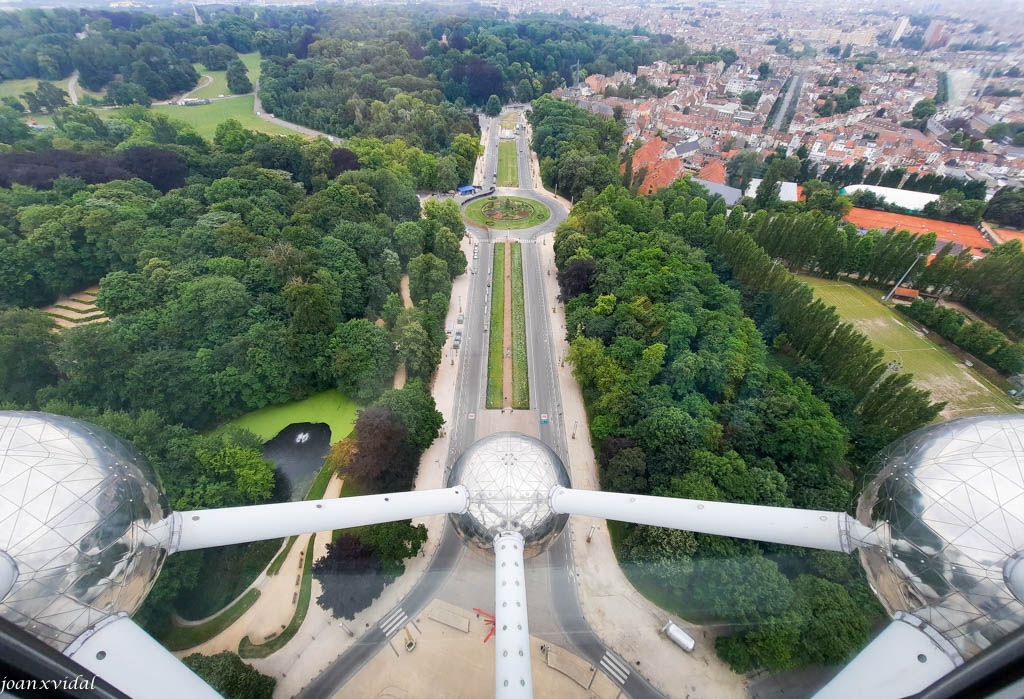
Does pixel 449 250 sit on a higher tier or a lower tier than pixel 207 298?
lower

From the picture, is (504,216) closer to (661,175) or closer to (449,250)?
(449,250)

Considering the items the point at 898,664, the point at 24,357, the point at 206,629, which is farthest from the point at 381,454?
the point at 24,357

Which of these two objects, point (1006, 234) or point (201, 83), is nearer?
point (1006, 234)

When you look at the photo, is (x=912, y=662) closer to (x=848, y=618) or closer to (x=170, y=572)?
(x=848, y=618)

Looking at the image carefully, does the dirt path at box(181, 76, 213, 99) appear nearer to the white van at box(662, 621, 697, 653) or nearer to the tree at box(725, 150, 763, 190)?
the tree at box(725, 150, 763, 190)

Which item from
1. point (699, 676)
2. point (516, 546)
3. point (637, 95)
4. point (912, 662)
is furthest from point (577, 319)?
point (637, 95)

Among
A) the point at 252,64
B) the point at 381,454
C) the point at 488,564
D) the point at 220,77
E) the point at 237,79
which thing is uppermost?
the point at 252,64

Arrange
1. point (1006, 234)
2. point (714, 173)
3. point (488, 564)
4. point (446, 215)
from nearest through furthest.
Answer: point (488, 564), point (446, 215), point (1006, 234), point (714, 173)

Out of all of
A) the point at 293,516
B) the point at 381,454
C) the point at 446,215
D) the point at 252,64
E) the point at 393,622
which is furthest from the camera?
the point at 252,64
